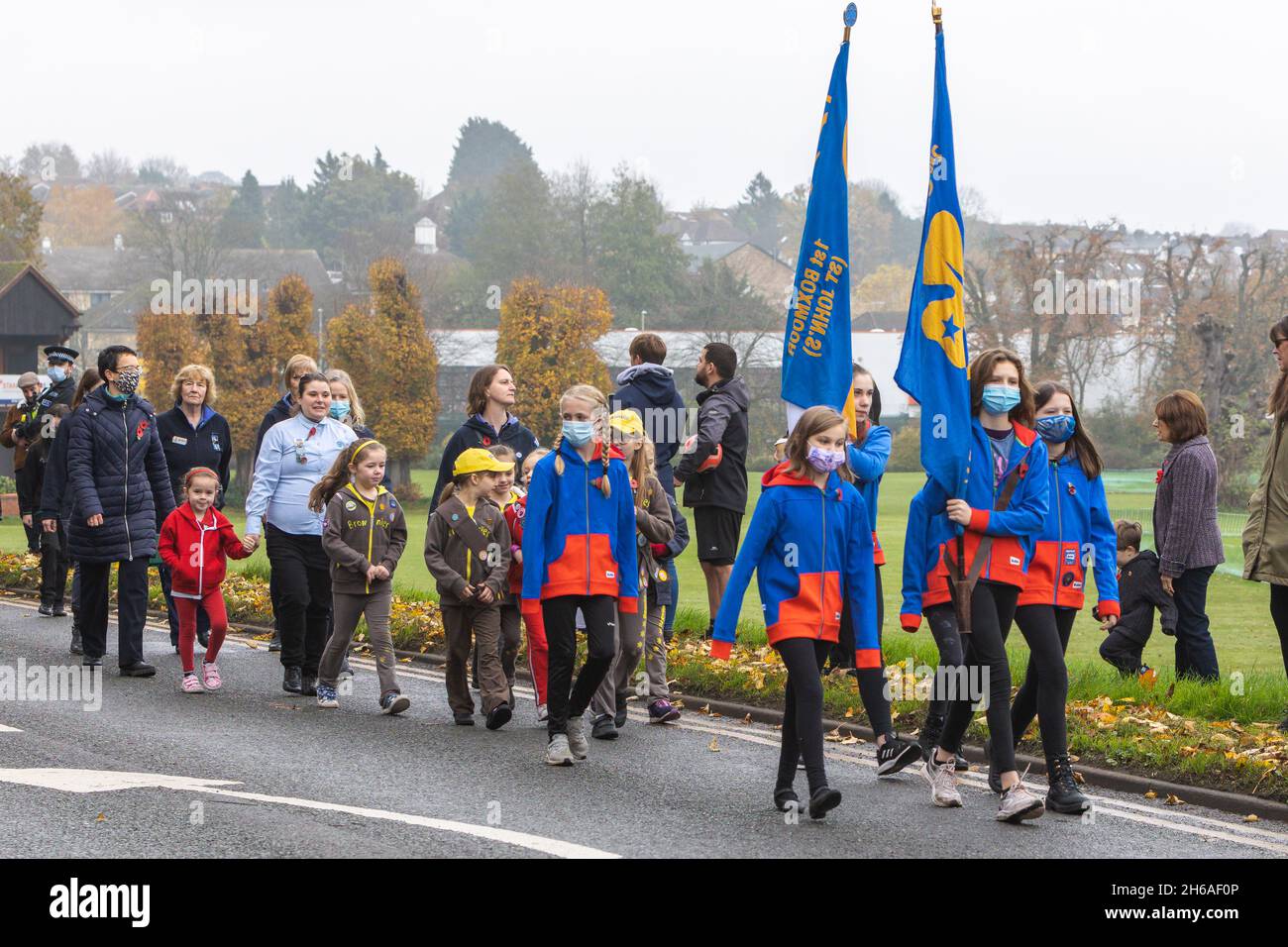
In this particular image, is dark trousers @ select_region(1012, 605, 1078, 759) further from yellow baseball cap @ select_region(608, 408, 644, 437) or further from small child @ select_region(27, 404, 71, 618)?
small child @ select_region(27, 404, 71, 618)

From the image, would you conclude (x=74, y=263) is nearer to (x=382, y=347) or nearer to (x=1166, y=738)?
(x=382, y=347)

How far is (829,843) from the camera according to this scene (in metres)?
7.27

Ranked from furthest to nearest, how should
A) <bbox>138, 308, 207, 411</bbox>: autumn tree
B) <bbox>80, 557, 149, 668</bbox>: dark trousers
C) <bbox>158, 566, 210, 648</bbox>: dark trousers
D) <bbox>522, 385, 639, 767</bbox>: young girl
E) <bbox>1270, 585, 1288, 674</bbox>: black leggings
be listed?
<bbox>138, 308, 207, 411</bbox>: autumn tree < <bbox>158, 566, 210, 648</bbox>: dark trousers < <bbox>80, 557, 149, 668</bbox>: dark trousers < <bbox>1270, 585, 1288, 674</bbox>: black leggings < <bbox>522, 385, 639, 767</bbox>: young girl

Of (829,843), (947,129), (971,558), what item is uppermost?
(947,129)

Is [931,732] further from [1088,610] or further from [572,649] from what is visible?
[1088,610]

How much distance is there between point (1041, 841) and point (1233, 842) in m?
0.86

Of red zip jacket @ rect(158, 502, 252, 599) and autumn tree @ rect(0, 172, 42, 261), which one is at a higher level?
autumn tree @ rect(0, 172, 42, 261)

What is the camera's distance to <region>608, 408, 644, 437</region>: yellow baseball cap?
977 cm

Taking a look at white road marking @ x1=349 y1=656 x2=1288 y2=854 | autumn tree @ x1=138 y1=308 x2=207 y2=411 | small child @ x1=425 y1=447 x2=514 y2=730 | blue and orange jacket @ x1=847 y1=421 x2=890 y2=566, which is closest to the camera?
white road marking @ x1=349 y1=656 x2=1288 y2=854

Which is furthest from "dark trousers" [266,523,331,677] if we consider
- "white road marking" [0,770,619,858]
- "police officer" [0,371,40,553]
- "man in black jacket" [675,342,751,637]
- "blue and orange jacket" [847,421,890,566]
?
"police officer" [0,371,40,553]

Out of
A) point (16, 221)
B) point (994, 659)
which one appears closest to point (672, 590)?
point (994, 659)

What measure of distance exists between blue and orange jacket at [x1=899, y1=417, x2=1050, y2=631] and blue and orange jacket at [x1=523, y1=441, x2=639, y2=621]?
170 cm
